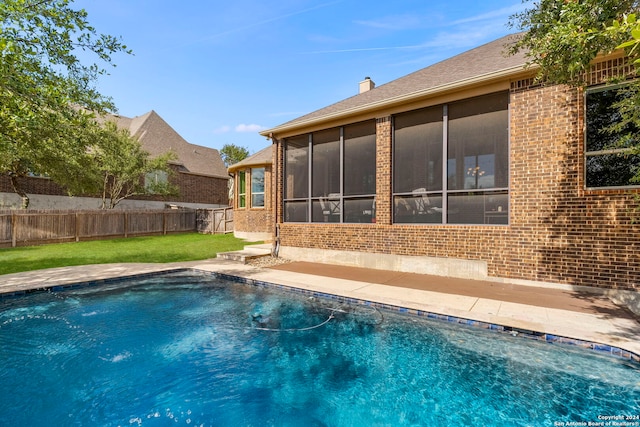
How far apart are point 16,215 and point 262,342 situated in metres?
15.7

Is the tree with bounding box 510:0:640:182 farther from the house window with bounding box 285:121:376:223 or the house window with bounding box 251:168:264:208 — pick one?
the house window with bounding box 251:168:264:208

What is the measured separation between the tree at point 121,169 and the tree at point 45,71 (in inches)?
317

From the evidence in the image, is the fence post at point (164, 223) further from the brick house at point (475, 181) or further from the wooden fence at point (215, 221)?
the brick house at point (475, 181)

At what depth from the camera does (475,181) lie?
272 inches

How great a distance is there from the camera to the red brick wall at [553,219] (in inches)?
209

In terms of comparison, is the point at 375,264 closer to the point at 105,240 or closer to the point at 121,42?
the point at 121,42

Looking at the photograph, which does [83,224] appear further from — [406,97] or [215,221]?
[406,97]

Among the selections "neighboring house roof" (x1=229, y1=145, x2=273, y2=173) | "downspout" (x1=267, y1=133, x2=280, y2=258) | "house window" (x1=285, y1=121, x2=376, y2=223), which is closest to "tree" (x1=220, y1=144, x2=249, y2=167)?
"neighboring house roof" (x1=229, y1=145, x2=273, y2=173)

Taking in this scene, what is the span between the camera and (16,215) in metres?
13.3

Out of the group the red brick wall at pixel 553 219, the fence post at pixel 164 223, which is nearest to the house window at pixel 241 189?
the fence post at pixel 164 223

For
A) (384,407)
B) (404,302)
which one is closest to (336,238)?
(404,302)

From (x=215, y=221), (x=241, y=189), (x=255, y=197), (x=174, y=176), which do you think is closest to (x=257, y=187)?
(x=255, y=197)

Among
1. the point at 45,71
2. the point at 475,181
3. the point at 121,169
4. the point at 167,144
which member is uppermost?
the point at 167,144

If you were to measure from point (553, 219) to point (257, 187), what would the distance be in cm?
1289
